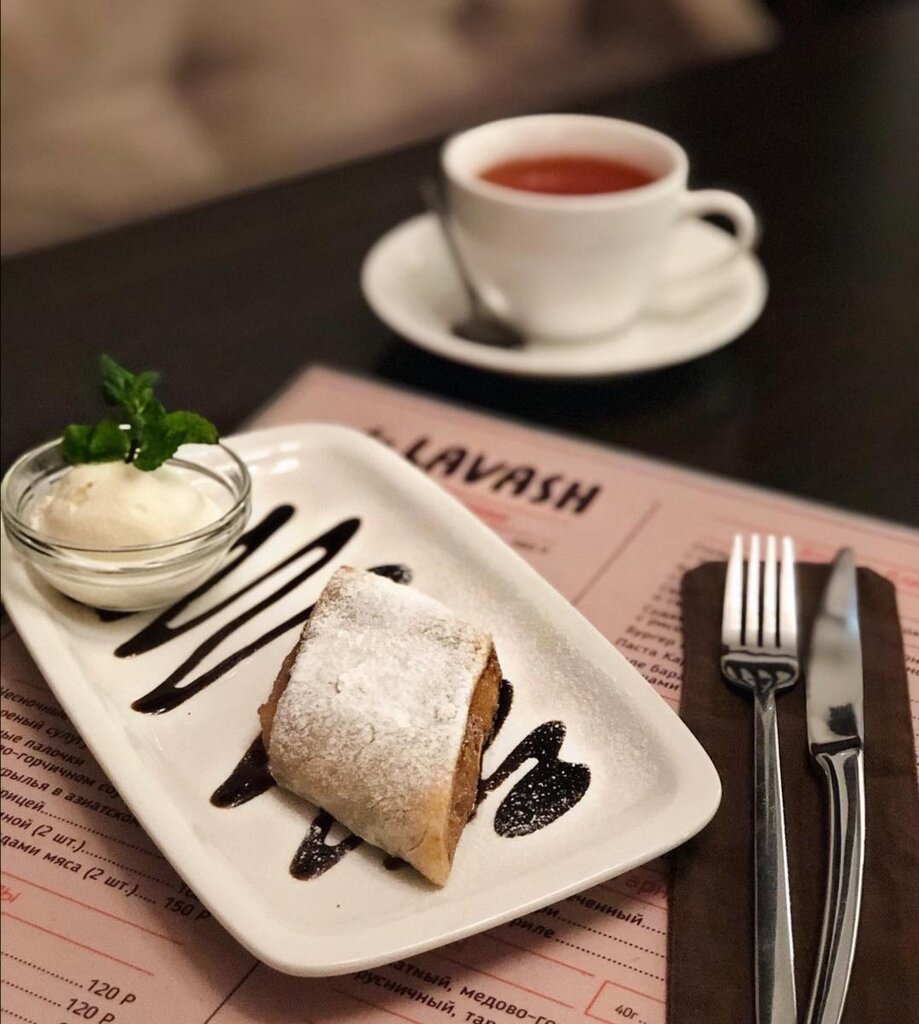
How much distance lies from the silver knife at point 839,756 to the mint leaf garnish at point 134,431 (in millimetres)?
465

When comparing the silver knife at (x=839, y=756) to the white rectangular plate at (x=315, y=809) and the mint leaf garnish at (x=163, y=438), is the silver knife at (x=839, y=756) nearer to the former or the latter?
the white rectangular plate at (x=315, y=809)

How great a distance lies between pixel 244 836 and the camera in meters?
0.66

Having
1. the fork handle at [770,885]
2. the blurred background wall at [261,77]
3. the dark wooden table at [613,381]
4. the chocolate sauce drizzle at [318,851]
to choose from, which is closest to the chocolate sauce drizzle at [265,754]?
the chocolate sauce drizzle at [318,851]

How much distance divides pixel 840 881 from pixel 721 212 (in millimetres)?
795

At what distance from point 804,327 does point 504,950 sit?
2.71 ft

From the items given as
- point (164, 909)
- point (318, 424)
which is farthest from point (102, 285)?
point (164, 909)

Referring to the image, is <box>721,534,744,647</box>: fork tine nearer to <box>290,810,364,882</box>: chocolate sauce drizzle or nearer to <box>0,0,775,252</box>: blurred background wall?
<box>290,810,364,882</box>: chocolate sauce drizzle

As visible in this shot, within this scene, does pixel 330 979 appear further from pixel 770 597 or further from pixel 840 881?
pixel 770 597

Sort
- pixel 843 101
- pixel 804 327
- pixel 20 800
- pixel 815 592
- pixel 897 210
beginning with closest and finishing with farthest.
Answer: pixel 20 800, pixel 815 592, pixel 804 327, pixel 897 210, pixel 843 101

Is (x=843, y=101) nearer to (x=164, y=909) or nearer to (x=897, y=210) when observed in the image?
(x=897, y=210)

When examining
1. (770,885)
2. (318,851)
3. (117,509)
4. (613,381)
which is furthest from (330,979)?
(613,381)

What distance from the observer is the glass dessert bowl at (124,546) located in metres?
0.79

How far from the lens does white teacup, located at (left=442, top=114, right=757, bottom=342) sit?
1088mm

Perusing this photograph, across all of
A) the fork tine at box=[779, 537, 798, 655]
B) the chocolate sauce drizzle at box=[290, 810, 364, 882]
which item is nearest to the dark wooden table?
the fork tine at box=[779, 537, 798, 655]
